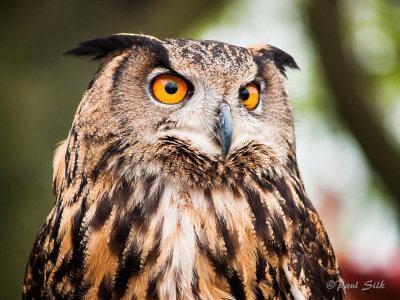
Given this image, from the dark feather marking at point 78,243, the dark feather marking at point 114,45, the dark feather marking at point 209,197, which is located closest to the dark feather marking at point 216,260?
the dark feather marking at point 209,197

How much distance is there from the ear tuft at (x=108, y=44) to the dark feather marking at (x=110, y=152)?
32cm

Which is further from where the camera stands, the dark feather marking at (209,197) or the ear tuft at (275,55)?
the ear tuft at (275,55)

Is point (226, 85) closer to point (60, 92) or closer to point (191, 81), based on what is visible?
point (191, 81)

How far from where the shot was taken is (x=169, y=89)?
1846 mm

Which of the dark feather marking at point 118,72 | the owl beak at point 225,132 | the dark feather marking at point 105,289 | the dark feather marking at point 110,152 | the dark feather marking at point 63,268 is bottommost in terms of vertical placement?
the dark feather marking at point 105,289

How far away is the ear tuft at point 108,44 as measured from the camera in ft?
6.31

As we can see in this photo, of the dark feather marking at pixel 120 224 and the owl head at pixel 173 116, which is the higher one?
the owl head at pixel 173 116

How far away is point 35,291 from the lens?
1926mm

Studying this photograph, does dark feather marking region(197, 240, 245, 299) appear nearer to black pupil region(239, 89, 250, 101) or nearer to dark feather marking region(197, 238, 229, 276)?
dark feather marking region(197, 238, 229, 276)

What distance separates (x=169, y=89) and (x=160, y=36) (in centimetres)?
218

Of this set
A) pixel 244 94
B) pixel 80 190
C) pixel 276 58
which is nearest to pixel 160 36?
pixel 276 58

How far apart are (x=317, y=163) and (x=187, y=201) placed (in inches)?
154

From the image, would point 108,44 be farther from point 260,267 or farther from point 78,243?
point 260,267

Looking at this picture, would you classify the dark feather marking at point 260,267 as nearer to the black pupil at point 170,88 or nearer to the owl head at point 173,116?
the owl head at point 173,116
